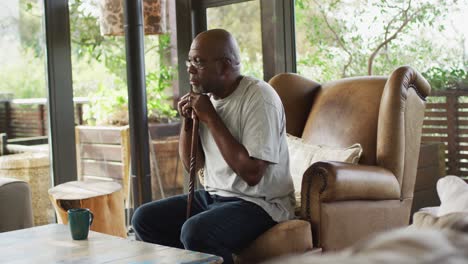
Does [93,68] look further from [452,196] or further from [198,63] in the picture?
[452,196]

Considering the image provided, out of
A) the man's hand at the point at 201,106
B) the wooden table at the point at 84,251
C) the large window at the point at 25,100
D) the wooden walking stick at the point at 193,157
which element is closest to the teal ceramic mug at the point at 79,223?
the wooden table at the point at 84,251

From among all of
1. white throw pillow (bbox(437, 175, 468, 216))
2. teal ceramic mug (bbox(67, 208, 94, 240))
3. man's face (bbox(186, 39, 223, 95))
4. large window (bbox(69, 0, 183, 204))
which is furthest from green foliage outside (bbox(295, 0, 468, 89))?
white throw pillow (bbox(437, 175, 468, 216))

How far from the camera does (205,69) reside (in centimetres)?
282

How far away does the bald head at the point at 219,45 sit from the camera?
9.23ft

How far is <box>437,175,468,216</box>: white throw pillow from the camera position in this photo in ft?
3.74

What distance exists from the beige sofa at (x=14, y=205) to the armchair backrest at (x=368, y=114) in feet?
4.71

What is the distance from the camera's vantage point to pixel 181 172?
4.88 metres

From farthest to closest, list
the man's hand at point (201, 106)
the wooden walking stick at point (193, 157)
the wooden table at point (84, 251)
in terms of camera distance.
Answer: the wooden walking stick at point (193, 157), the man's hand at point (201, 106), the wooden table at point (84, 251)

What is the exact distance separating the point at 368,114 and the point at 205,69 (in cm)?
78

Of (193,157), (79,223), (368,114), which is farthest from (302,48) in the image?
(79,223)

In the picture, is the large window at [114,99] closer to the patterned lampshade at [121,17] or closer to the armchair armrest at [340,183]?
the patterned lampshade at [121,17]

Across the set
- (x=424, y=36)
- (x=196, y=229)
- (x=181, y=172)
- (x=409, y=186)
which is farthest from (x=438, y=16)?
(x=181, y=172)

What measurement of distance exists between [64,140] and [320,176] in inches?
90.6

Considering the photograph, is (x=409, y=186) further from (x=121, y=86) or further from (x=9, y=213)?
(x=121, y=86)
